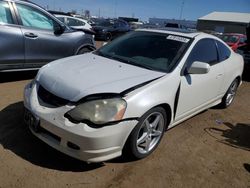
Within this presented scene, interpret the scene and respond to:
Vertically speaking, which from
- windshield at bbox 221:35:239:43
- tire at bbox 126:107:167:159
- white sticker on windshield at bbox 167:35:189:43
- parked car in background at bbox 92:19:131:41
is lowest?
parked car in background at bbox 92:19:131:41

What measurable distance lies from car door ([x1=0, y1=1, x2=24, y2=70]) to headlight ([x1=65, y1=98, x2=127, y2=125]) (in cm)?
324

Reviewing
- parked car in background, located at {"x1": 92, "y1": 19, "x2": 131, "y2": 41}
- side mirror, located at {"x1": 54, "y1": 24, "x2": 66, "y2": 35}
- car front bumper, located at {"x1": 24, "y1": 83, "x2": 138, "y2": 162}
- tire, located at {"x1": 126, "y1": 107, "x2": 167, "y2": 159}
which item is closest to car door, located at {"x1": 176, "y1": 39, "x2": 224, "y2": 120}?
tire, located at {"x1": 126, "y1": 107, "x2": 167, "y2": 159}

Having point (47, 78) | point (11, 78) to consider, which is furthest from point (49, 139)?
point (11, 78)

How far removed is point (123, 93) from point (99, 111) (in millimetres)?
335

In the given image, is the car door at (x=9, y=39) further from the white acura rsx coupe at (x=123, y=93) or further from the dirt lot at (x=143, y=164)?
the white acura rsx coupe at (x=123, y=93)

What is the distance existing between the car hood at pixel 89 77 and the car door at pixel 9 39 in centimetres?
203

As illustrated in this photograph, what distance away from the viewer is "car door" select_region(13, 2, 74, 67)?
230 inches

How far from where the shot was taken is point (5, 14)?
5.57 meters

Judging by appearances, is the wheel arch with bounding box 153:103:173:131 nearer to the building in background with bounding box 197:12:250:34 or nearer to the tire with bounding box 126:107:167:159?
the tire with bounding box 126:107:167:159

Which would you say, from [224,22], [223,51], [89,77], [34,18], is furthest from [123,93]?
[224,22]

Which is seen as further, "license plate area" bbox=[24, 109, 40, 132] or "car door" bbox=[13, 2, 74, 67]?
"car door" bbox=[13, 2, 74, 67]

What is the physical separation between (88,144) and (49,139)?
0.52 m

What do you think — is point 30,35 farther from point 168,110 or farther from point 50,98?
point 168,110

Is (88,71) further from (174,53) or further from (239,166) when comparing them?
(239,166)
